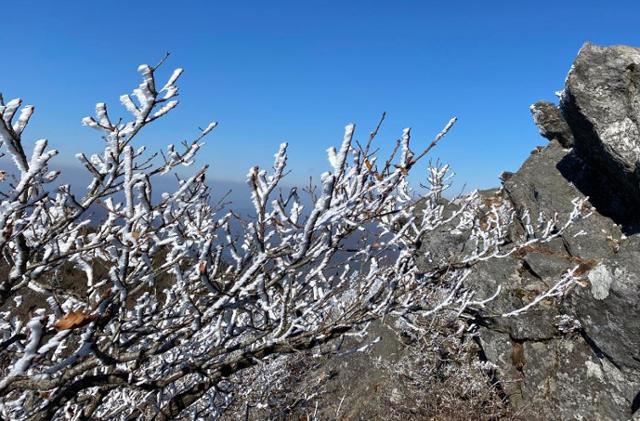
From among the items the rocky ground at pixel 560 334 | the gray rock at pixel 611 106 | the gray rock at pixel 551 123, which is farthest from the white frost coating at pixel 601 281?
the gray rock at pixel 551 123

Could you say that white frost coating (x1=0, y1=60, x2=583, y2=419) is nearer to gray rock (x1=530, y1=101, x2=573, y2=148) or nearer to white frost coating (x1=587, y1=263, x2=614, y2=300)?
white frost coating (x1=587, y1=263, x2=614, y2=300)

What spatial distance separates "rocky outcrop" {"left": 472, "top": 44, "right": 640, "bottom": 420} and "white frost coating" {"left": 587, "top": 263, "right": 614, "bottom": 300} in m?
0.03

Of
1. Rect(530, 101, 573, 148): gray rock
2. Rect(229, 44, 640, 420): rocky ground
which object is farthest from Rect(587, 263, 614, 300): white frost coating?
Rect(530, 101, 573, 148): gray rock

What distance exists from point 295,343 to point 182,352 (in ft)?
4.74

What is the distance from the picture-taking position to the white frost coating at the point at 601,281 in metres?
11.2

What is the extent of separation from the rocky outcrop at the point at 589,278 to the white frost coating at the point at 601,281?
3 centimetres

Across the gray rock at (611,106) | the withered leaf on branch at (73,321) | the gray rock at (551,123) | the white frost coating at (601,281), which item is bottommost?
the white frost coating at (601,281)

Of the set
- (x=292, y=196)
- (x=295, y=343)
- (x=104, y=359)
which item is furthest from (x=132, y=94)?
(x=295, y=343)

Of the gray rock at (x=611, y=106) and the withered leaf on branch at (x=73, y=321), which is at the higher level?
the gray rock at (x=611, y=106)

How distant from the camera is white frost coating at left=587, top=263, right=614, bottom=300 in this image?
442 inches

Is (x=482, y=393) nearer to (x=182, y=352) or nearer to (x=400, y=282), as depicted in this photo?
(x=400, y=282)

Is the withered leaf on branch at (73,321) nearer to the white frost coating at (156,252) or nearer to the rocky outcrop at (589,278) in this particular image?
the white frost coating at (156,252)

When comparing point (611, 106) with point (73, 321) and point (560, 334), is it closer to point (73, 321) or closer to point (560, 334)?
point (560, 334)

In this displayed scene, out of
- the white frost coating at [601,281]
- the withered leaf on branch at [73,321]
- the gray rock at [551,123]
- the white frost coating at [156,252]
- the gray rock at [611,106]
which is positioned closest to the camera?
the withered leaf on branch at [73,321]
